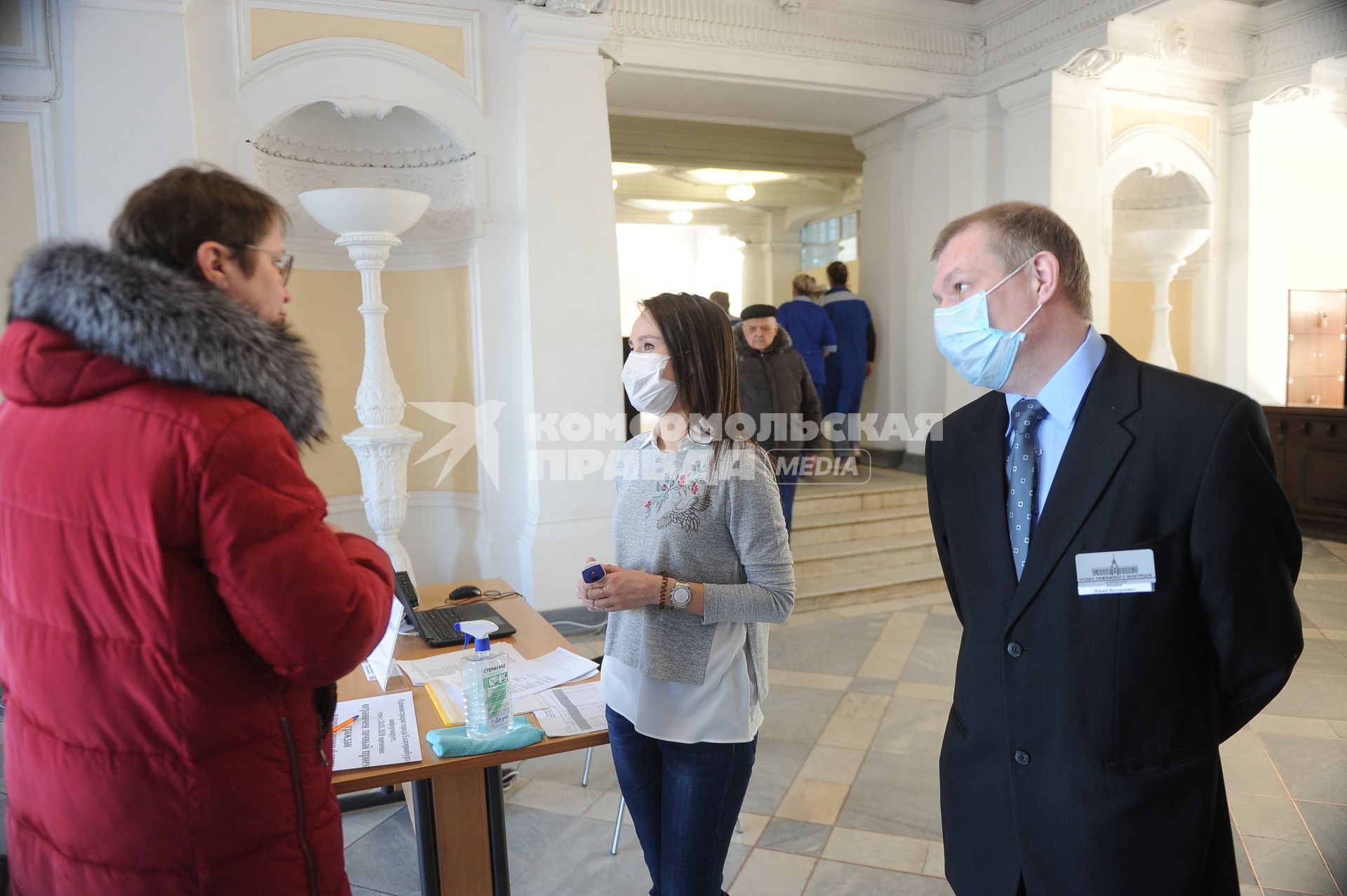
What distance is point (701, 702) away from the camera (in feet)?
5.17

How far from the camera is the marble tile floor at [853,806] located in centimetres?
246

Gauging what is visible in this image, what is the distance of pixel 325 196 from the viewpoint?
386cm

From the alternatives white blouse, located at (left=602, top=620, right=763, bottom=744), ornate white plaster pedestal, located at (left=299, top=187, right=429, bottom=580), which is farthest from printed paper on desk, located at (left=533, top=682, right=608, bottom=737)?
ornate white plaster pedestal, located at (left=299, top=187, right=429, bottom=580)

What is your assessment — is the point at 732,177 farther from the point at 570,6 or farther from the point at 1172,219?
the point at 570,6

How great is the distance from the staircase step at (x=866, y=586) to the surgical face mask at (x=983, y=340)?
3.93 m

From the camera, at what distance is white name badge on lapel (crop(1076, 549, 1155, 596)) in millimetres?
1135

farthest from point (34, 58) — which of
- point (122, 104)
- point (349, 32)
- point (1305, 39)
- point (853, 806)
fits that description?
point (1305, 39)

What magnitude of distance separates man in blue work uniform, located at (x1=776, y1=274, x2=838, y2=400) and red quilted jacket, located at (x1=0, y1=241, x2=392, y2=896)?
568cm

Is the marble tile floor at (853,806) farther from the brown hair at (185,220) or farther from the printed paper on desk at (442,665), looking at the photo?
the brown hair at (185,220)

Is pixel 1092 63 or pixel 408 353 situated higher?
pixel 1092 63

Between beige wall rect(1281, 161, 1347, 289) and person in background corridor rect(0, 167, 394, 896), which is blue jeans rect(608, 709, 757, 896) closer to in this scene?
person in background corridor rect(0, 167, 394, 896)


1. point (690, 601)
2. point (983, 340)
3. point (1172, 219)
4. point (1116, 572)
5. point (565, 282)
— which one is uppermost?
point (1172, 219)

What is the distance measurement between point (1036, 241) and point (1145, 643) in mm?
626

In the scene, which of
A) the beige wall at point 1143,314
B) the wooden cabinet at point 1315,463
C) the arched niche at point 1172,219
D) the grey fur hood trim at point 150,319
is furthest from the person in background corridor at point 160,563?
the beige wall at point 1143,314
